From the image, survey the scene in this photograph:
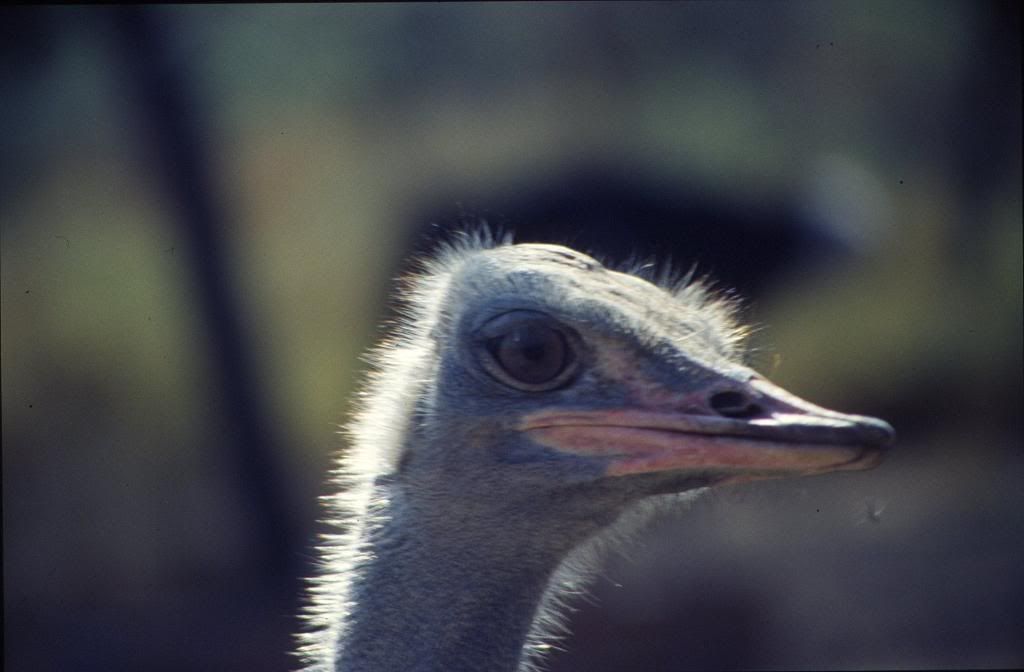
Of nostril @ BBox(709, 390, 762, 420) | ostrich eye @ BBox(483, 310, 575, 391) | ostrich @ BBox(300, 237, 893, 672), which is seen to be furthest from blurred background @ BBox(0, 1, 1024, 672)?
nostril @ BBox(709, 390, 762, 420)

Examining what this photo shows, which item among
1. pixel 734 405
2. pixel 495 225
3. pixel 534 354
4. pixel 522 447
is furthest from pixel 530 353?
pixel 495 225

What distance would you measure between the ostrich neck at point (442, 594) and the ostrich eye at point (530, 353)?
215mm

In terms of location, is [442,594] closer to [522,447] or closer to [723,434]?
[522,447]

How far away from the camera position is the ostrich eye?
1.84 meters

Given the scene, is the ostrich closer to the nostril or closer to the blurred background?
the nostril

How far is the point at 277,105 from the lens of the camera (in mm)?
5676

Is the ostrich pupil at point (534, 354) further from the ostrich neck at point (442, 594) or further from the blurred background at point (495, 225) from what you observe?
the blurred background at point (495, 225)

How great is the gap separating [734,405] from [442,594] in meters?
0.52

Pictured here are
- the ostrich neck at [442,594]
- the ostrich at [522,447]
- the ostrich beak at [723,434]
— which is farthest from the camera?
the ostrich neck at [442,594]

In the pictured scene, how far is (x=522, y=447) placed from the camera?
6.15ft

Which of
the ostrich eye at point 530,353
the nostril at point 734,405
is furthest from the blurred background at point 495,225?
the nostril at point 734,405

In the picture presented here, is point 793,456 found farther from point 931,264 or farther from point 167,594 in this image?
point 931,264

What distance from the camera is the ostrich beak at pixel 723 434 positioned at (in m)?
1.66

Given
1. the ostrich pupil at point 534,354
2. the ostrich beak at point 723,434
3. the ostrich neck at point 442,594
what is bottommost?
the ostrich neck at point 442,594
